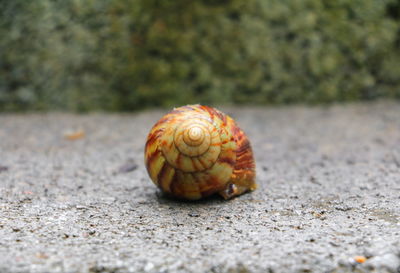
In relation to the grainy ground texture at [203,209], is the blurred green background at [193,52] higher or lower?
higher

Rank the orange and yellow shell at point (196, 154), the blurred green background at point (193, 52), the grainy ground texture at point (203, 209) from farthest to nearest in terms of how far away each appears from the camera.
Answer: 1. the blurred green background at point (193, 52)
2. the orange and yellow shell at point (196, 154)
3. the grainy ground texture at point (203, 209)

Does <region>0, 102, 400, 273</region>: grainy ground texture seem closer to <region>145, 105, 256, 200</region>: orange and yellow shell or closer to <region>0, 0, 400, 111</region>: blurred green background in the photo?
<region>145, 105, 256, 200</region>: orange and yellow shell

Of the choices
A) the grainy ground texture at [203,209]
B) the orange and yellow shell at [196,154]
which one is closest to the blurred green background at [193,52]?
the grainy ground texture at [203,209]

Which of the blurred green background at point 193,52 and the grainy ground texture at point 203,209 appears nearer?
the grainy ground texture at point 203,209

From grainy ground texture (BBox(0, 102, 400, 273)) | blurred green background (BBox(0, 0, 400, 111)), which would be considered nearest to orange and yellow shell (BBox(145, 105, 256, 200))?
grainy ground texture (BBox(0, 102, 400, 273))

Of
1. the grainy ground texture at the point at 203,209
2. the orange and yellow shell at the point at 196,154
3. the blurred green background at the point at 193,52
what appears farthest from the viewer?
the blurred green background at the point at 193,52

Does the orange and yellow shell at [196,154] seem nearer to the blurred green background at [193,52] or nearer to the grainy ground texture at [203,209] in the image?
the grainy ground texture at [203,209]

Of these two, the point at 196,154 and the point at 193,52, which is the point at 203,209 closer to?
the point at 196,154
